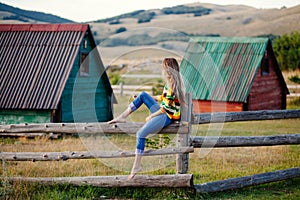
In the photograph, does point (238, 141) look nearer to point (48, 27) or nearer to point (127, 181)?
point (127, 181)

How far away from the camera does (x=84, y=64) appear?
19.4 metres

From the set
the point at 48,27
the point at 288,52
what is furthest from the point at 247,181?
the point at 288,52

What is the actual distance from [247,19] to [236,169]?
11811cm

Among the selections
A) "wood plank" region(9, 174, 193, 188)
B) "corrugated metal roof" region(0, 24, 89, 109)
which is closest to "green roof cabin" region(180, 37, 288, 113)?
"corrugated metal roof" region(0, 24, 89, 109)

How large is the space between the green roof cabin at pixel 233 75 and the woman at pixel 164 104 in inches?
577

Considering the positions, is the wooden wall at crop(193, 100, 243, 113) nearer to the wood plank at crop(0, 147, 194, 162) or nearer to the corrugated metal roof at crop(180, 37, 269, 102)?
the corrugated metal roof at crop(180, 37, 269, 102)

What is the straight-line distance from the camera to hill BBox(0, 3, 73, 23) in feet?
101

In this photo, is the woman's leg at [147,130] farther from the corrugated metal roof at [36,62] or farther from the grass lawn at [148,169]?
the corrugated metal roof at [36,62]

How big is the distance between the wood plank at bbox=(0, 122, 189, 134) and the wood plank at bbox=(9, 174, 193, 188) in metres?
0.79

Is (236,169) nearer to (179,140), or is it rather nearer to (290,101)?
(179,140)

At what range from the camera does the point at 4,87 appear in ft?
58.1

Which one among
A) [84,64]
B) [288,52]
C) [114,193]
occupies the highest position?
[288,52]

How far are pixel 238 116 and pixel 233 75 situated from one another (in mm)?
14396

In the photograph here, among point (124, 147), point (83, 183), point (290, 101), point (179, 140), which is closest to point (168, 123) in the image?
point (179, 140)
